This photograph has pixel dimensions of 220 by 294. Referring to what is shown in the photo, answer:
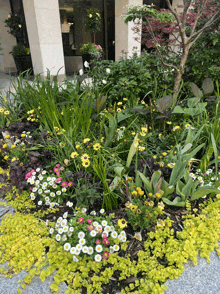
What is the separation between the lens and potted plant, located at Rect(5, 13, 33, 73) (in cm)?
648

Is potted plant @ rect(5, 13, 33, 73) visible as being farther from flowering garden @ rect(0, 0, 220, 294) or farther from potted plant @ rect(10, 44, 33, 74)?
flowering garden @ rect(0, 0, 220, 294)

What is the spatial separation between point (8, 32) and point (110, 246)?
797 cm

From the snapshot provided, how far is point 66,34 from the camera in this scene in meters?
7.55

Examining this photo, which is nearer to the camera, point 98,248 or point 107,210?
point 98,248

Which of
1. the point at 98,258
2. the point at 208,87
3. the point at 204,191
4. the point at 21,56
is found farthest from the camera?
the point at 21,56

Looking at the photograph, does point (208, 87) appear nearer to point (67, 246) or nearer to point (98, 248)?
point (98, 248)

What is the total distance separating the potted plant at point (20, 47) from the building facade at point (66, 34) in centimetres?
20

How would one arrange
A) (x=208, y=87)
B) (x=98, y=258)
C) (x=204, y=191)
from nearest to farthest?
(x=98, y=258) → (x=204, y=191) → (x=208, y=87)

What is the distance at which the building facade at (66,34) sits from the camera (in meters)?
5.18

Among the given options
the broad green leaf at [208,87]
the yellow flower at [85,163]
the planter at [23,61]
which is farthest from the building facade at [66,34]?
the yellow flower at [85,163]

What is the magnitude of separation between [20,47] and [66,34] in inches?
71.8

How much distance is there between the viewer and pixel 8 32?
23.1 feet

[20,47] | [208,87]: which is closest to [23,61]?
[20,47]

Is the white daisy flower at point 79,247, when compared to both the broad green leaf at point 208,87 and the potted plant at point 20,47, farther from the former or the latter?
the potted plant at point 20,47
